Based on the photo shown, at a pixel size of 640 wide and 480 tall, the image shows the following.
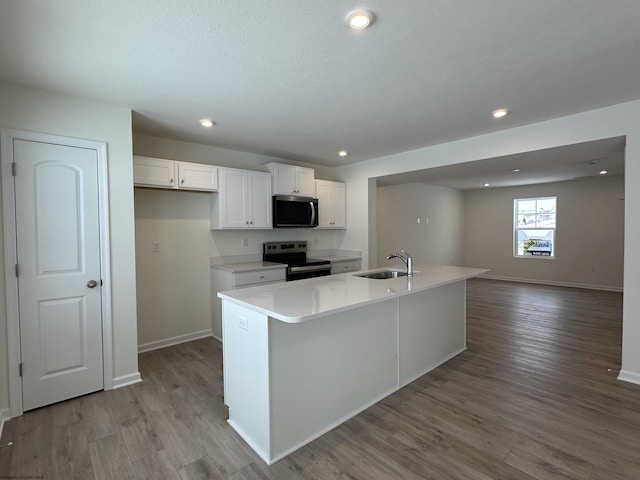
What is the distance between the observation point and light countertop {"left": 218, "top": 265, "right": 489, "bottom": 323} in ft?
5.81

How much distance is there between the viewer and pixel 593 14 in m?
1.60

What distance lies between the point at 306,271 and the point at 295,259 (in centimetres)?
57

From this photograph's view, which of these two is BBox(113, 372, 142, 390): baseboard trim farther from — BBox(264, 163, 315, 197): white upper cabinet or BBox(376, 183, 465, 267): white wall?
BBox(376, 183, 465, 267): white wall

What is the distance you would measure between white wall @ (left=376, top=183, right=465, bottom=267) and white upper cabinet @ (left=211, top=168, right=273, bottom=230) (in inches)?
109

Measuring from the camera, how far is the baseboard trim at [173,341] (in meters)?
3.60

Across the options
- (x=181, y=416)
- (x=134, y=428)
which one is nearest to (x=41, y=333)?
(x=134, y=428)

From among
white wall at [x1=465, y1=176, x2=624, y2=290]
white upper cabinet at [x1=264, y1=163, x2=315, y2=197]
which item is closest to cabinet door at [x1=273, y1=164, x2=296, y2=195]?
white upper cabinet at [x1=264, y1=163, x2=315, y2=197]

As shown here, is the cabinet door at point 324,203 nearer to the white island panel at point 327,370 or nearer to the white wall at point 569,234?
the white island panel at point 327,370

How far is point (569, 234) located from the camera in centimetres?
694

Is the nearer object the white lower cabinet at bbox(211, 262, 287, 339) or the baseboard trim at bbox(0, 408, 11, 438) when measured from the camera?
the baseboard trim at bbox(0, 408, 11, 438)

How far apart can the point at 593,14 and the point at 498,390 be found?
2615 mm

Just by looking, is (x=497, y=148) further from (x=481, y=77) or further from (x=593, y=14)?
(x=593, y=14)

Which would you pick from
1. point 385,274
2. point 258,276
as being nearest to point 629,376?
point 385,274

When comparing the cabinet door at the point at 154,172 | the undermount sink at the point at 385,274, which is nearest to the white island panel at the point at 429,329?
the undermount sink at the point at 385,274
